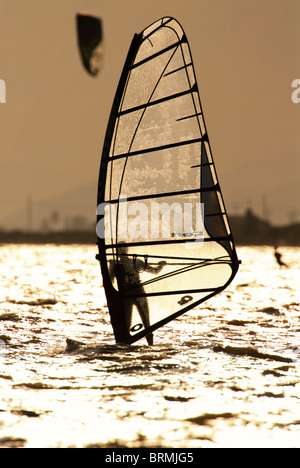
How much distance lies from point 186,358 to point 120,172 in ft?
8.39

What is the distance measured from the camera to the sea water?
4.64m

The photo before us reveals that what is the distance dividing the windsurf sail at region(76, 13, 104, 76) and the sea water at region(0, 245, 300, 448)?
5.74 meters

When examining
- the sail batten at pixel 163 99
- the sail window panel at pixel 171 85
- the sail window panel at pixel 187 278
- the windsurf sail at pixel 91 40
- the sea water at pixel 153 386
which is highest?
the windsurf sail at pixel 91 40

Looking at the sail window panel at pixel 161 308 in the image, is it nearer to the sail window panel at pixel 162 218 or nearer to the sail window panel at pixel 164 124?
the sail window panel at pixel 162 218

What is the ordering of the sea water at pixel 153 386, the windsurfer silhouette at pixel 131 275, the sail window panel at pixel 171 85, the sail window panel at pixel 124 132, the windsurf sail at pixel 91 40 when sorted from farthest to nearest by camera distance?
1. the windsurf sail at pixel 91 40
2. the sail window panel at pixel 171 85
3. the windsurfer silhouette at pixel 131 275
4. the sail window panel at pixel 124 132
5. the sea water at pixel 153 386

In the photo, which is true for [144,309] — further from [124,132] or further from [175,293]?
[124,132]

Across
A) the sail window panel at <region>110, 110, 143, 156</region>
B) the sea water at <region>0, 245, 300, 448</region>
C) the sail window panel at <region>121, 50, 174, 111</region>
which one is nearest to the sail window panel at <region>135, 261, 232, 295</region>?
the sea water at <region>0, 245, 300, 448</region>

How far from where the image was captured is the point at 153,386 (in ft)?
19.9

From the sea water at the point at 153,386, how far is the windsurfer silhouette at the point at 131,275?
0.54m

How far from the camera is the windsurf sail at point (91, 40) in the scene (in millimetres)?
12820

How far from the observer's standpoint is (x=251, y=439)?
455 centimetres

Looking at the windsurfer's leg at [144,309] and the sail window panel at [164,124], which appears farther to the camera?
the windsurfer's leg at [144,309]

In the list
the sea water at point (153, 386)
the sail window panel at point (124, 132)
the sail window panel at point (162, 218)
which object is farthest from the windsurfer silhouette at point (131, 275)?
the sail window panel at point (124, 132)

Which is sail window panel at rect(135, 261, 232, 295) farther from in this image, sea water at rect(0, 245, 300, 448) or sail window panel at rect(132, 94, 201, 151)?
sail window panel at rect(132, 94, 201, 151)
